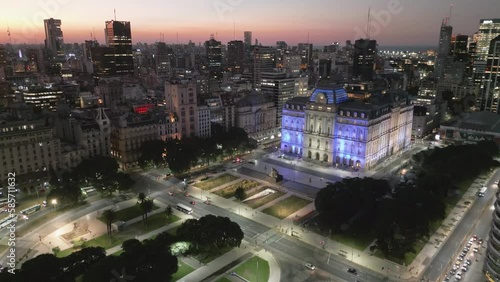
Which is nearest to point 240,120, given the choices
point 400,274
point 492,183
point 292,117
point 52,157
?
point 292,117

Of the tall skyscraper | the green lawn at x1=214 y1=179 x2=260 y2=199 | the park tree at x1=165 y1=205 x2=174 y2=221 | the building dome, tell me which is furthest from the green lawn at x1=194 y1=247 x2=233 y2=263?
the tall skyscraper

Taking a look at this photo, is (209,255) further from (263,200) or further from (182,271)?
(263,200)

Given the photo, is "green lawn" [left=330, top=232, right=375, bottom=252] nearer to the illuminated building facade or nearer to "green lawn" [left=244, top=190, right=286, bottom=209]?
"green lawn" [left=244, top=190, right=286, bottom=209]

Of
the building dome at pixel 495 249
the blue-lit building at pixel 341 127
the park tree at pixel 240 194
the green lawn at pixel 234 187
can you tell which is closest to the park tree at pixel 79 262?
the park tree at pixel 240 194

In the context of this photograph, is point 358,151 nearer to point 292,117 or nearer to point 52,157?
point 292,117

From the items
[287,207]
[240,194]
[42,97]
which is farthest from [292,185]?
[42,97]

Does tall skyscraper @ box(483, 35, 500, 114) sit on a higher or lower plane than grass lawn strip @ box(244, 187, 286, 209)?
higher

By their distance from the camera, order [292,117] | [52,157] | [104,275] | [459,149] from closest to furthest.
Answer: [104,275] < [52,157] < [459,149] < [292,117]
